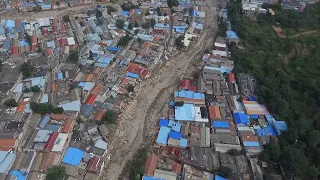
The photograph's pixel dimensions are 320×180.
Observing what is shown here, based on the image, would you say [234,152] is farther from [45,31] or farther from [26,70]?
[45,31]

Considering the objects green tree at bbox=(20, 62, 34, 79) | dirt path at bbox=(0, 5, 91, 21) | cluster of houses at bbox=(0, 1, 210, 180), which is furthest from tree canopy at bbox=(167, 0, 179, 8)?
green tree at bbox=(20, 62, 34, 79)

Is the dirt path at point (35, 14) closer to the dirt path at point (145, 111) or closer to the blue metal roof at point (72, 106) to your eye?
the dirt path at point (145, 111)

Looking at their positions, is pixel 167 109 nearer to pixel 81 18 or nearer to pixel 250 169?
pixel 250 169

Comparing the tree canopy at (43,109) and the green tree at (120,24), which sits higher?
the green tree at (120,24)

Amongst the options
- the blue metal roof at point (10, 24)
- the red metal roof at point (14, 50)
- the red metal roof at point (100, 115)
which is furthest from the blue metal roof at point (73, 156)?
the blue metal roof at point (10, 24)

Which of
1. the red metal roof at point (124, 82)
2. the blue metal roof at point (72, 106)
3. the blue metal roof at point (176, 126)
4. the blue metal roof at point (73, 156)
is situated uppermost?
the red metal roof at point (124, 82)

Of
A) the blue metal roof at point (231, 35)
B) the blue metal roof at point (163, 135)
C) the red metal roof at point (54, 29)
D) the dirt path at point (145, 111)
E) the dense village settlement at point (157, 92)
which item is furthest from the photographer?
the blue metal roof at point (231, 35)

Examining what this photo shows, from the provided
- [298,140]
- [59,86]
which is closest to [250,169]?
[298,140]
